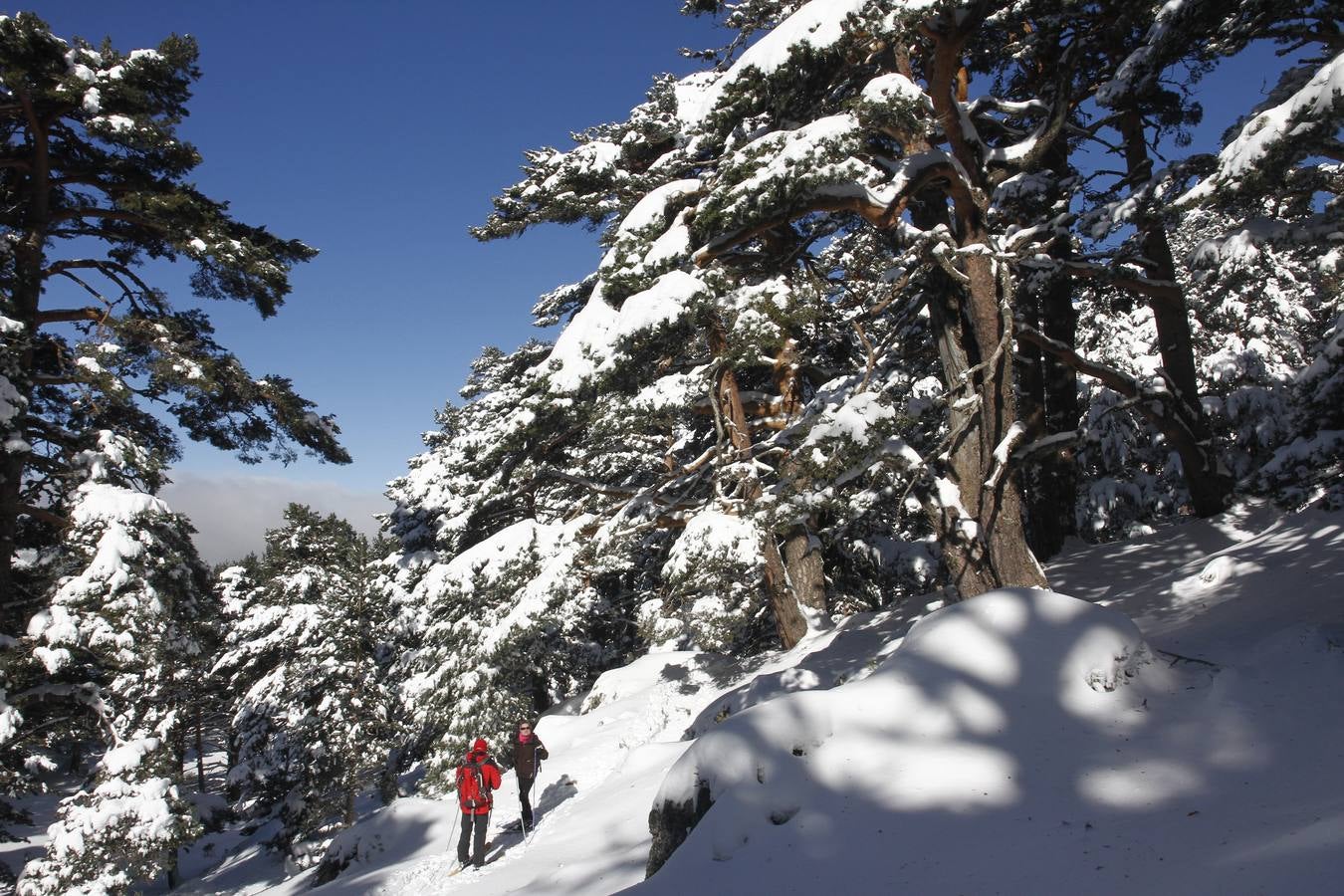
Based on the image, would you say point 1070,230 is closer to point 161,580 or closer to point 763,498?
point 763,498

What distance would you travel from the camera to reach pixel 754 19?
1215cm

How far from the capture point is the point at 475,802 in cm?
931

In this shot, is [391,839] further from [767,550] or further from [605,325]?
[605,325]

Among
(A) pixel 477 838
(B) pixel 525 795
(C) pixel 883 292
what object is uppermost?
(C) pixel 883 292

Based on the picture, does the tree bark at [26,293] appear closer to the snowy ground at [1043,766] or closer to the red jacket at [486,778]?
the red jacket at [486,778]

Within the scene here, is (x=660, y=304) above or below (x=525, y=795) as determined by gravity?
above

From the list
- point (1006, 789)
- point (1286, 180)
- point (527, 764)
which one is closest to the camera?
point (1006, 789)

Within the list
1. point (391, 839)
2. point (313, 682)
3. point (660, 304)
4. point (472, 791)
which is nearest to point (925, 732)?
point (660, 304)

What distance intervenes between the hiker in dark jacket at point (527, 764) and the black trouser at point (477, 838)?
0.69 m

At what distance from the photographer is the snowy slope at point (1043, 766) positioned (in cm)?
338

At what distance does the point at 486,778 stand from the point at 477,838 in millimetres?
734

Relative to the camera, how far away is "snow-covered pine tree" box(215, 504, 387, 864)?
2134 centimetres

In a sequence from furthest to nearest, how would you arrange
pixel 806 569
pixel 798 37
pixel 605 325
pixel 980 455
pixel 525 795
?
pixel 806 569, pixel 525 795, pixel 605 325, pixel 980 455, pixel 798 37

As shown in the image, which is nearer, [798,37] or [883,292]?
[798,37]
